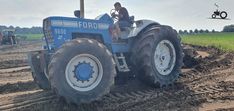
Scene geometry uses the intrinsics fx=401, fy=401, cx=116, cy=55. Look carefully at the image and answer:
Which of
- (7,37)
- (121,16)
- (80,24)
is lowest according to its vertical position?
(7,37)

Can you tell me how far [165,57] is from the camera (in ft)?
30.6

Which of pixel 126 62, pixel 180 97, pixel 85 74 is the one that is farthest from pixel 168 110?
pixel 126 62

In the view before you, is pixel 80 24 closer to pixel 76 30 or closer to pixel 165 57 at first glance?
pixel 76 30

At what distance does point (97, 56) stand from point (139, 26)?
2110 millimetres

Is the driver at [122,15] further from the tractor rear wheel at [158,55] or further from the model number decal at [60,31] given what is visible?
the model number decal at [60,31]

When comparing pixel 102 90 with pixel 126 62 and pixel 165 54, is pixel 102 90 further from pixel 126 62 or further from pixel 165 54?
pixel 165 54

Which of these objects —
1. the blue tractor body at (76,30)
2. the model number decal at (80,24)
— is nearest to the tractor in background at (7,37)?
the blue tractor body at (76,30)

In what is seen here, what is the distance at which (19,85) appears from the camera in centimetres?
1020

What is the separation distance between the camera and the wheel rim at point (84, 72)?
711 centimetres

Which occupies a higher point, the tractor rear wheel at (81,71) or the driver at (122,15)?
the driver at (122,15)

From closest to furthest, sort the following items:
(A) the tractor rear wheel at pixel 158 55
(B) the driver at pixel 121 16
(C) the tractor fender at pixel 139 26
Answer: (A) the tractor rear wheel at pixel 158 55, (C) the tractor fender at pixel 139 26, (B) the driver at pixel 121 16

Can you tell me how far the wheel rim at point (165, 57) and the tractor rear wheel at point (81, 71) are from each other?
1934 millimetres

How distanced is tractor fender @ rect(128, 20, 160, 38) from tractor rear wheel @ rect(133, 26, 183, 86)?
0.12 m

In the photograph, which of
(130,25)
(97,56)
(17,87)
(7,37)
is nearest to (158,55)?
(130,25)
